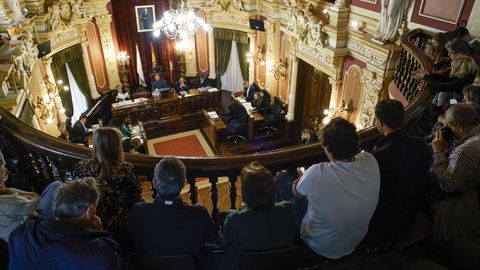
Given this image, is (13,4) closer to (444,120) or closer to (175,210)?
(175,210)

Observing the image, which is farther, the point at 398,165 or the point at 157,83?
the point at 157,83

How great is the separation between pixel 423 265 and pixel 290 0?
9001mm

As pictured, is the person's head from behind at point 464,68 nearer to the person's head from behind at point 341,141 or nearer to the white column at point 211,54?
the person's head from behind at point 341,141

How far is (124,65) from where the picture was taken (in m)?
12.7

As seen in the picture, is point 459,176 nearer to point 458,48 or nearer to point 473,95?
point 473,95

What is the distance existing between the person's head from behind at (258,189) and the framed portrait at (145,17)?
12.2 metres

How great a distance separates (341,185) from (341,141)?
9.0 inches

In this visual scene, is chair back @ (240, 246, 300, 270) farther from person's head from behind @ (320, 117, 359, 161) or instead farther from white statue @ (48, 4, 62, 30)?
white statue @ (48, 4, 62, 30)

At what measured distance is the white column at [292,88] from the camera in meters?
10.5

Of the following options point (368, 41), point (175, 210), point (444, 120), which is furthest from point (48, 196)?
point (368, 41)

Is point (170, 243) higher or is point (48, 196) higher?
point (48, 196)

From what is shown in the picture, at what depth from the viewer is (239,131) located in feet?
36.1

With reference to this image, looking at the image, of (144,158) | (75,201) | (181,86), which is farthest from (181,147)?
(75,201)

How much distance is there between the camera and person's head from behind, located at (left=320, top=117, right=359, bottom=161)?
1864mm
